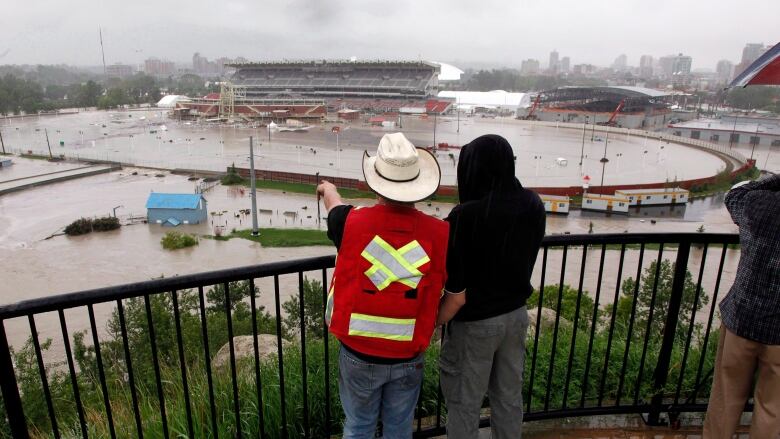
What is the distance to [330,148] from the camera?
3834cm

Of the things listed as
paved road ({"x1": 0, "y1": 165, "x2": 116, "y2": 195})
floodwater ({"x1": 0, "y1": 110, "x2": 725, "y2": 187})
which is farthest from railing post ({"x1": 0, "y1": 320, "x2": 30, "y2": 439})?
paved road ({"x1": 0, "y1": 165, "x2": 116, "y2": 195})

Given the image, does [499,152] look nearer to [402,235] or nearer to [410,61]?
[402,235]

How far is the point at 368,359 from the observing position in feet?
4.89

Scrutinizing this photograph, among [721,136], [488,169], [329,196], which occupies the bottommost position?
[721,136]

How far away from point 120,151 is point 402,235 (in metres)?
40.9

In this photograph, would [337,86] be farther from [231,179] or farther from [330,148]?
[231,179]

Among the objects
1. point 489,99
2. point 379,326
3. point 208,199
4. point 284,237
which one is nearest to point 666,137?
point 489,99

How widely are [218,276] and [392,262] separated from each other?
610mm

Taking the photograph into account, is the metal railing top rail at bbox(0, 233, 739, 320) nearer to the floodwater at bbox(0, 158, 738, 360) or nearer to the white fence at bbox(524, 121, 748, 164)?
the floodwater at bbox(0, 158, 738, 360)

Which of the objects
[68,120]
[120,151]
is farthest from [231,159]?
[68,120]

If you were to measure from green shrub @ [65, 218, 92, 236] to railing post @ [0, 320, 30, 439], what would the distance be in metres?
18.6

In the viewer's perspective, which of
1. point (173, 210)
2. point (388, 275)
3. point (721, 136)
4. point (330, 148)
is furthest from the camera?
point (721, 136)

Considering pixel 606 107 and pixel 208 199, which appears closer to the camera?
pixel 208 199

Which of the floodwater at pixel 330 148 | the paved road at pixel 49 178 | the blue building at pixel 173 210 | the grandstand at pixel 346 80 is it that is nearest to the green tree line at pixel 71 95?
the floodwater at pixel 330 148
